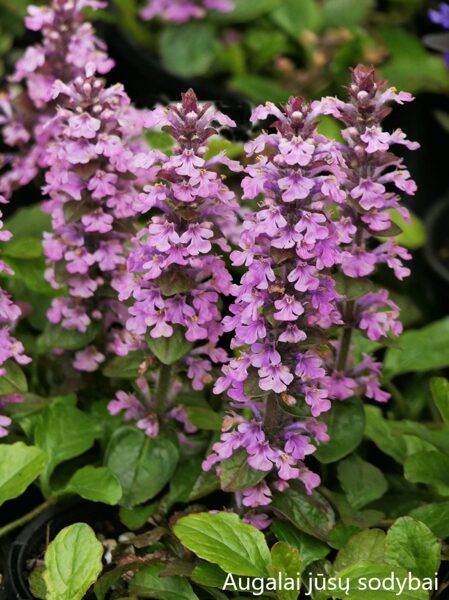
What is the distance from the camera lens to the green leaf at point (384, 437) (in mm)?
1816

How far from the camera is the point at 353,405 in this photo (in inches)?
68.0

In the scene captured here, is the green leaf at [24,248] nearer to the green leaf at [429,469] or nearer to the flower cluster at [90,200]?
the flower cluster at [90,200]

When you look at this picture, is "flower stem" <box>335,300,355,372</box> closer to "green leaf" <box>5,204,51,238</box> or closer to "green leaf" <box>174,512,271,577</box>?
"green leaf" <box>174,512,271,577</box>

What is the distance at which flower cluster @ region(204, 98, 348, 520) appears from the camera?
4.63ft

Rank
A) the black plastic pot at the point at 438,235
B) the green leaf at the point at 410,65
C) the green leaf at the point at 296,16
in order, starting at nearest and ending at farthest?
the black plastic pot at the point at 438,235
the green leaf at the point at 410,65
the green leaf at the point at 296,16

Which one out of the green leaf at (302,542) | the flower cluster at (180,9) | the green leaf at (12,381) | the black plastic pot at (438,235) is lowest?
the black plastic pot at (438,235)

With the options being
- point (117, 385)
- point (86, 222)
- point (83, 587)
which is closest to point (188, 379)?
point (117, 385)

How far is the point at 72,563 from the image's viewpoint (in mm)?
1493

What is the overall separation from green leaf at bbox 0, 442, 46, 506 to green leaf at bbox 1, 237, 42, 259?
40cm

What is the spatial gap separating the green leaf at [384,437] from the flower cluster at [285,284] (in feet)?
1.04

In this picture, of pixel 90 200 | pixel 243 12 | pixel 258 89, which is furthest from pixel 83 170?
pixel 243 12

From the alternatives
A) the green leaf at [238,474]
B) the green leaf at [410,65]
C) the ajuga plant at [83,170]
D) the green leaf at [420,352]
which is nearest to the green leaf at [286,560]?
the green leaf at [238,474]

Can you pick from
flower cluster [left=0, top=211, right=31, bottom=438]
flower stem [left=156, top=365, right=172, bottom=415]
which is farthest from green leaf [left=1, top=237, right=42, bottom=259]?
flower stem [left=156, top=365, right=172, bottom=415]

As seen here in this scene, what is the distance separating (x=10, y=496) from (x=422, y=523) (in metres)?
0.62
